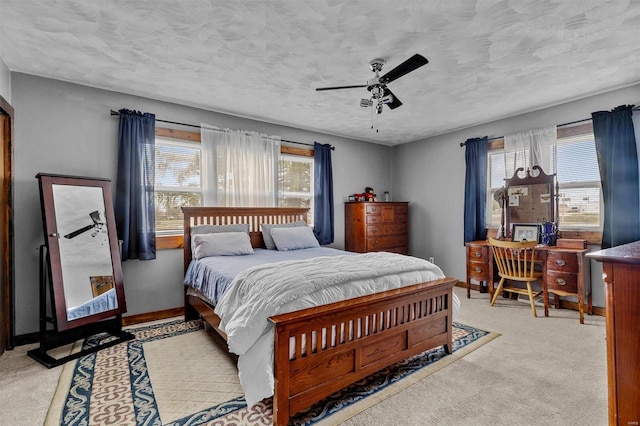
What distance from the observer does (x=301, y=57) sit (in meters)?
2.69

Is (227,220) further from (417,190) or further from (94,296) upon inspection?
(417,190)

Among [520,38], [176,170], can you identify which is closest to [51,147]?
[176,170]

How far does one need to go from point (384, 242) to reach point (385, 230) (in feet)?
0.68

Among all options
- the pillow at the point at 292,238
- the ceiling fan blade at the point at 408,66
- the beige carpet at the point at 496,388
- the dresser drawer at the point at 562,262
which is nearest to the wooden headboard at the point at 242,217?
the pillow at the point at 292,238

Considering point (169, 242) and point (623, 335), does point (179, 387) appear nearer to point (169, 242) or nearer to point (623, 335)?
point (169, 242)

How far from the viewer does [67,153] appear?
3.21 meters

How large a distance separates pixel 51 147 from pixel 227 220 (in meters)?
1.91

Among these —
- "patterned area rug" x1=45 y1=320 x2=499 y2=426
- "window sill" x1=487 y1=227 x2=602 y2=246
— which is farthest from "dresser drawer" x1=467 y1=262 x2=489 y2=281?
"patterned area rug" x1=45 y1=320 x2=499 y2=426

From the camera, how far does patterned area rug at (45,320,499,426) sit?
1.87 metres

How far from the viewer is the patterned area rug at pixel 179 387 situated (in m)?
1.87

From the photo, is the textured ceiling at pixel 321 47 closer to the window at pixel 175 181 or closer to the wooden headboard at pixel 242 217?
the window at pixel 175 181

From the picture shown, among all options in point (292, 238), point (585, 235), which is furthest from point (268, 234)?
point (585, 235)

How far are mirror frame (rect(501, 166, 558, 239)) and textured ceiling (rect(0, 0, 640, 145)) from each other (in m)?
0.92

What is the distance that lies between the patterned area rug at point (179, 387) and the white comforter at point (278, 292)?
350mm
